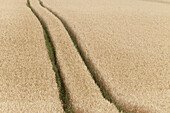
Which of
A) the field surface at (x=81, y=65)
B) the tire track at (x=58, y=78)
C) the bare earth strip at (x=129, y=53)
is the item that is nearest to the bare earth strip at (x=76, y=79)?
the field surface at (x=81, y=65)

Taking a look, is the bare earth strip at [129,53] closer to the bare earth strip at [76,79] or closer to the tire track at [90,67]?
the tire track at [90,67]

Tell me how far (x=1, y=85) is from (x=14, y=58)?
5.47ft

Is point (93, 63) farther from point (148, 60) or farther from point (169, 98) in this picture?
point (169, 98)

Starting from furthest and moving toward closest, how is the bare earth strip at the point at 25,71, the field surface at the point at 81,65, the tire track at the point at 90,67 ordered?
the tire track at the point at 90,67
the field surface at the point at 81,65
the bare earth strip at the point at 25,71

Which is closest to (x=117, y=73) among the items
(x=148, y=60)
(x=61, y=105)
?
(x=148, y=60)

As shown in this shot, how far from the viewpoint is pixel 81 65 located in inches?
303

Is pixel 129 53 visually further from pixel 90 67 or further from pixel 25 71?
pixel 25 71

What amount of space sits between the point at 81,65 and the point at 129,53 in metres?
2.40

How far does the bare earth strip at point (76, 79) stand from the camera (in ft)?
18.6

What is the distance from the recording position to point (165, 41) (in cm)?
1045

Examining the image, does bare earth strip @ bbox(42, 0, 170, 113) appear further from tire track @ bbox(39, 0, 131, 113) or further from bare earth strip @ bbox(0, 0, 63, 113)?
bare earth strip @ bbox(0, 0, 63, 113)

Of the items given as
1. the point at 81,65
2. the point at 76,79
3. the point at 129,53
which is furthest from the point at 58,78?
the point at 129,53

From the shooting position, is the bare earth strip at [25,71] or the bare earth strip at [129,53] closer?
the bare earth strip at [25,71]

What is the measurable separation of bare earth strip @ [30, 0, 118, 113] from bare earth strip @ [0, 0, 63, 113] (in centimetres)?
48
